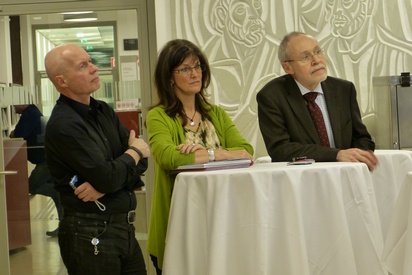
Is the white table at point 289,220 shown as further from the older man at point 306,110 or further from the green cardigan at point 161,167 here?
the older man at point 306,110

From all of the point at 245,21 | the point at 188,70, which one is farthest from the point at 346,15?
the point at 188,70

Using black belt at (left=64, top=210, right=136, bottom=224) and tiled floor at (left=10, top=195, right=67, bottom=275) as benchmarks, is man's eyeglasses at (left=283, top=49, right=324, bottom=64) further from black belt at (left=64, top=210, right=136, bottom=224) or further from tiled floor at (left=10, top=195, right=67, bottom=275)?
tiled floor at (left=10, top=195, right=67, bottom=275)

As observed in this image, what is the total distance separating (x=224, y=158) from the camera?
11.0ft

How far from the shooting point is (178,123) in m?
→ 3.58

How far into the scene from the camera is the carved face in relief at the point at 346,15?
5426 mm

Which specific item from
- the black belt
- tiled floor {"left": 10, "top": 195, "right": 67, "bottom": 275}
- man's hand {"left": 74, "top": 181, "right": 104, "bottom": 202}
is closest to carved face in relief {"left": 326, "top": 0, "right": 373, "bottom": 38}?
tiled floor {"left": 10, "top": 195, "right": 67, "bottom": 275}

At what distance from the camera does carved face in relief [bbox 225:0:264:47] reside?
5.39 meters

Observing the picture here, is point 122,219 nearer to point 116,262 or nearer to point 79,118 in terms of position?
point 116,262

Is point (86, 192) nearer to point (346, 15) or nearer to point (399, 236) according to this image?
point (399, 236)

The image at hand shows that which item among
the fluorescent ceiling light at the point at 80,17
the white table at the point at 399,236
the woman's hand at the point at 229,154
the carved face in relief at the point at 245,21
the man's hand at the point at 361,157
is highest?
the fluorescent ceiling light at the point at 80,17

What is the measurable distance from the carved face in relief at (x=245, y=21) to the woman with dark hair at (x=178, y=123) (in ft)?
5.73

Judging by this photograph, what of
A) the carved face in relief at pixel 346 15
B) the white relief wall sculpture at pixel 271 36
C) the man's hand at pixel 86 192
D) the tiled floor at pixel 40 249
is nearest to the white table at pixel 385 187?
the man's hand at pixel 86 192

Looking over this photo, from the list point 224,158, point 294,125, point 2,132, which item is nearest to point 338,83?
point 294,125

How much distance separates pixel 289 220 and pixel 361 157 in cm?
60
